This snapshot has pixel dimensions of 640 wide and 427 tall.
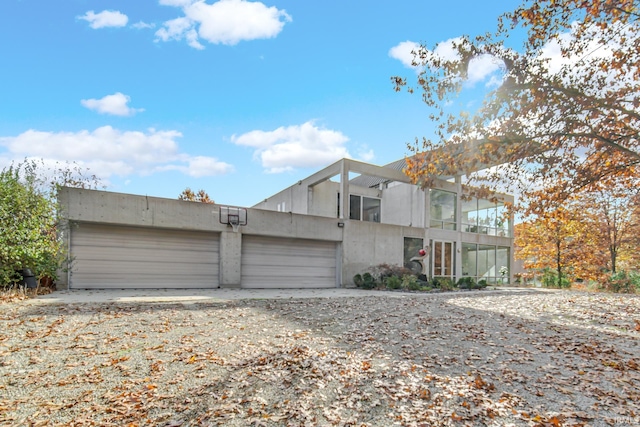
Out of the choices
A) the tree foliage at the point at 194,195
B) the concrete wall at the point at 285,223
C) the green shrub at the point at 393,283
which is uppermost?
the tree foliage at the point at 194,195

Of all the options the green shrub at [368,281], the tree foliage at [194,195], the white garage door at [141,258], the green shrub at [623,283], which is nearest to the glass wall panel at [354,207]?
the green shrub at [368,281]

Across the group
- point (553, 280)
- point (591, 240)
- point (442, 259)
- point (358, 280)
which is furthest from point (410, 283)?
point (591, 240)

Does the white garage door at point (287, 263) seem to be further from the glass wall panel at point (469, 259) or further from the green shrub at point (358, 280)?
the glass wall panel at point (469, 259)

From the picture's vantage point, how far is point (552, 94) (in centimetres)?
692

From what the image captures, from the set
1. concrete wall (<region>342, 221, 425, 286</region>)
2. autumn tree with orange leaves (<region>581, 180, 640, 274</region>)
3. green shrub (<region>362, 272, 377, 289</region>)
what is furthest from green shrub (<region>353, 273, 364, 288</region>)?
autumn tree with orange leaves (<region>581, 180, 640, 274</region>)

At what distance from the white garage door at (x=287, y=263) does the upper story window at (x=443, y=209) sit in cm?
621

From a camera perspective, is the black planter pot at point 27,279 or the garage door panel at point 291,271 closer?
the black planter pot at point 27,279

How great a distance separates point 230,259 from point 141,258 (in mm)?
2783

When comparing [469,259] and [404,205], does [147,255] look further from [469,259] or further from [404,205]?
[469,259]

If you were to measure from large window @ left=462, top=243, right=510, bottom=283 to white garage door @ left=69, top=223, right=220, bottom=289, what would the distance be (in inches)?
522

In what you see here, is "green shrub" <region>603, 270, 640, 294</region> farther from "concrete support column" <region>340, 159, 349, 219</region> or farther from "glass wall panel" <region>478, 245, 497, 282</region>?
"concrete support column" <region>340, 159, 349, 219</region>

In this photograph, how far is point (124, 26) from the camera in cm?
830

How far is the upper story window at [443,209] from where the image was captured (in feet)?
59.7

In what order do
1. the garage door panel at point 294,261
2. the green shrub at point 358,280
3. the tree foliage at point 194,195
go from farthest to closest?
1. the tree foliage at point 194,195
2. the green shrub at point 358,280
3. the garage door panel at point 294,261
